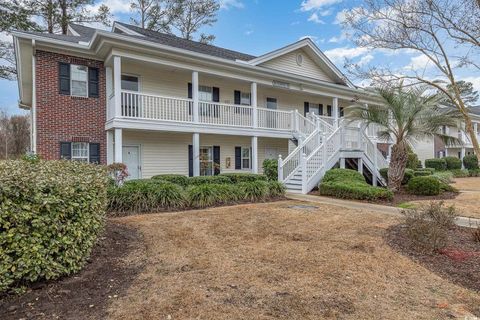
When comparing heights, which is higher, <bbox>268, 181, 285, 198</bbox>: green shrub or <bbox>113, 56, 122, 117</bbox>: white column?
<bbox>113, 56, 122, 117</bbox>: white column

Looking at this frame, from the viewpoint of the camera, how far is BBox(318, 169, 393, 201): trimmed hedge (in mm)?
11305

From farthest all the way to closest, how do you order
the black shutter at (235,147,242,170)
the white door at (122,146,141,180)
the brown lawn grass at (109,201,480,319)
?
the black shutter at (235,147,242,170), the white door at (122,146,141,180), the brown lawn grass at (109,201,480,319)

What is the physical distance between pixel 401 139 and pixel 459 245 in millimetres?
7874

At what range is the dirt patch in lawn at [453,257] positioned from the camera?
4.55 meters

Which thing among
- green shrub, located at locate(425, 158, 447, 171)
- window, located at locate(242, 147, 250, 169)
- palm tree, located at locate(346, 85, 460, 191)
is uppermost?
palm tree, located at locate(346, 85, 460, 191)

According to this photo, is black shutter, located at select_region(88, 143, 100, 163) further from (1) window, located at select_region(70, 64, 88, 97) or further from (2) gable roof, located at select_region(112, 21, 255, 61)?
(2) gable roof, located at select_region(112, 21, 255, 61)

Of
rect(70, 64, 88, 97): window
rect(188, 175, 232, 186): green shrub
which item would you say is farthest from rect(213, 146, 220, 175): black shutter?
rect(70, 64, 88, 97): window

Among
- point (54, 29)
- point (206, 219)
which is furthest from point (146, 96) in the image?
point (54, 29)

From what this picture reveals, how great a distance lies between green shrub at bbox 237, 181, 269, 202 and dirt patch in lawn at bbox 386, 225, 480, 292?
515 cm

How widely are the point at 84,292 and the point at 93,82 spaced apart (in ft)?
37.1

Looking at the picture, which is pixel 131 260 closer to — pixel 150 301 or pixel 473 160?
pixel 150 301

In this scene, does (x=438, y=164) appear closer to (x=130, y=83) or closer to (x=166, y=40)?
(x=166, y=40)

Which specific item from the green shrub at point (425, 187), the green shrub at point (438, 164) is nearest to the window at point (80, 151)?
the green shrub at point (425, 187)

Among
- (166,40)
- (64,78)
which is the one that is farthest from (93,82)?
(166,40)
